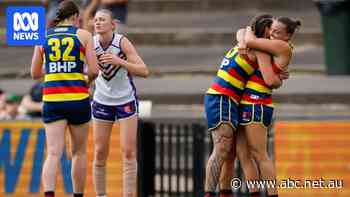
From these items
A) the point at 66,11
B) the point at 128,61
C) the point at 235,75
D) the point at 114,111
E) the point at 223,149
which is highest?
the point at 66,11

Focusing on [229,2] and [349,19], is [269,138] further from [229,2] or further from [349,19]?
[229,2]

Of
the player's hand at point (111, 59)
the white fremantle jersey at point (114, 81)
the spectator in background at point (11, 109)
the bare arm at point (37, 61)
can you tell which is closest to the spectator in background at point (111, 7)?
the spectator in background at point (11, 109)

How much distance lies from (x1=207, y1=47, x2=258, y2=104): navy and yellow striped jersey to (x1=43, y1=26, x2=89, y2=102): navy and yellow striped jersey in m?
1.33

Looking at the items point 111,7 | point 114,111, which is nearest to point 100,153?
point 114,111

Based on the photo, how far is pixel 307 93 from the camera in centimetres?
1792

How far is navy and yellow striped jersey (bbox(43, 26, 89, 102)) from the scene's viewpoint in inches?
450

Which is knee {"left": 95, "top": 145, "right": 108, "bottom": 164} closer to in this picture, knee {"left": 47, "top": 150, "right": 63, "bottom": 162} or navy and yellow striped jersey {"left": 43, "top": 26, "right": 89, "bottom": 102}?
knee {"left": 47, "top": 150, "right": 63, "bottom": 162}

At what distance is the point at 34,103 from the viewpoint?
15867mm

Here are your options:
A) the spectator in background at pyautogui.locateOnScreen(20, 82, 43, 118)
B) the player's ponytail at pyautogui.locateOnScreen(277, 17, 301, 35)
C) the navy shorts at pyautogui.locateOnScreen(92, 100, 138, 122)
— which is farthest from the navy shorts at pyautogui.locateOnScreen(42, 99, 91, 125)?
the spectator in background at pyautogui.locateOnScreen(20, 82, 43, 118)

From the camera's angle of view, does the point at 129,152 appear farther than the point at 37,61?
Yes

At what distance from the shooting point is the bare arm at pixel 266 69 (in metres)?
11.4

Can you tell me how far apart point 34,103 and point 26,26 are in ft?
13.3

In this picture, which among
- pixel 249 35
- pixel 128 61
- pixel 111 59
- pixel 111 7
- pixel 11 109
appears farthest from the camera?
pixel 111 7

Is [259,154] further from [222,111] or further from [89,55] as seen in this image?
[89,55]
